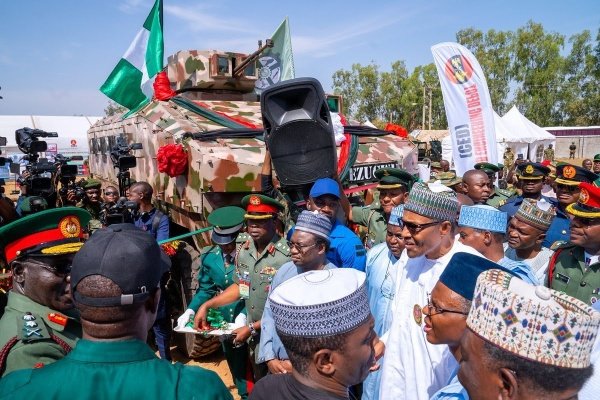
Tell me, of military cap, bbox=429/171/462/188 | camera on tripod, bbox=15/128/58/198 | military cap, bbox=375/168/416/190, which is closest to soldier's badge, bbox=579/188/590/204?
military cap, bbox=375/168/416/190

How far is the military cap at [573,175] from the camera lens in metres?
5.27

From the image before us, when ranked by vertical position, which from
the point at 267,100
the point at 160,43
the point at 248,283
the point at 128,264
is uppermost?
the point at 160,43

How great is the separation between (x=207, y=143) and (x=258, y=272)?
7.96 feet

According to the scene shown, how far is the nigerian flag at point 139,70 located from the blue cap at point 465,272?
838 centimetres

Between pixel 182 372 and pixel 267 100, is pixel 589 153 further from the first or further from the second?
pixel 182 372

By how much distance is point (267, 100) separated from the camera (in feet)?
15.2

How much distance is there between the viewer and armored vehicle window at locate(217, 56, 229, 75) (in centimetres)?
785

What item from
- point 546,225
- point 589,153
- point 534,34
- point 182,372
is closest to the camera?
point 182,372

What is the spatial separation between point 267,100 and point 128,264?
327 cm

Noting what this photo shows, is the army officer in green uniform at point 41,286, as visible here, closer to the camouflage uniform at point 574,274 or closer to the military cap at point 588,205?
the camouflage uniform at point 574,274

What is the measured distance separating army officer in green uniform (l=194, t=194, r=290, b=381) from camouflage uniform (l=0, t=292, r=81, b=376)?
5.49ft

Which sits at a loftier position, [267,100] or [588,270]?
[267,100]

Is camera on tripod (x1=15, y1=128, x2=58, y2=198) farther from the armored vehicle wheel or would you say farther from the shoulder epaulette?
the shoulder epaulette

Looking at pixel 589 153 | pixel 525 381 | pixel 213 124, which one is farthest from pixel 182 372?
pixel 589 153
